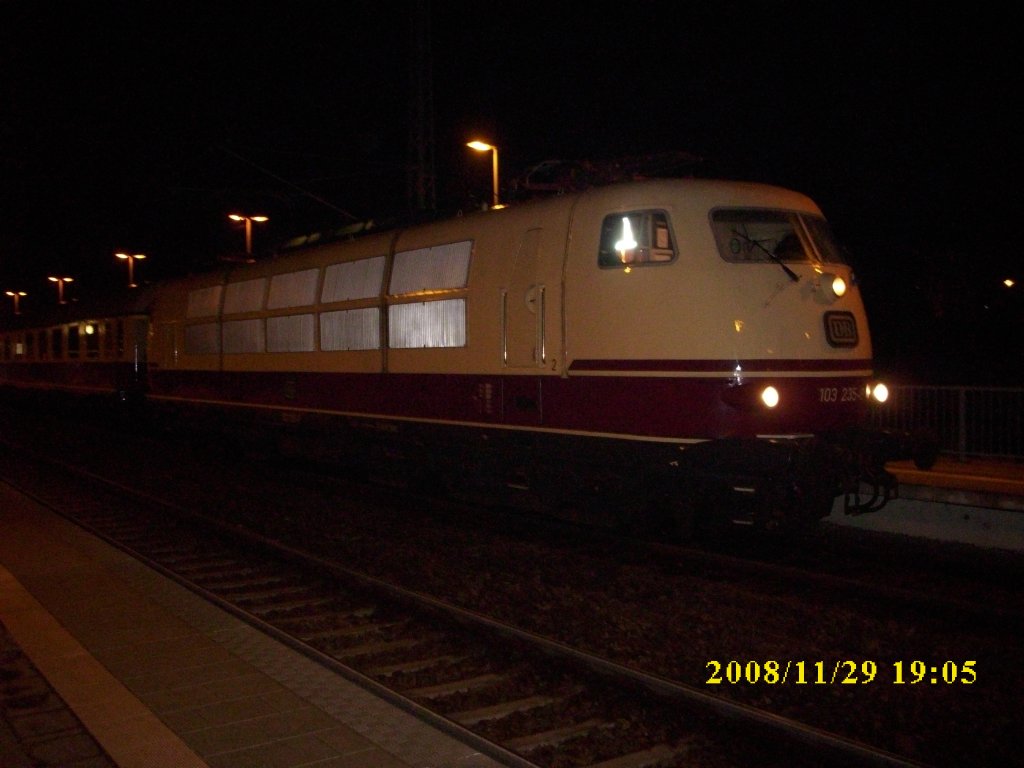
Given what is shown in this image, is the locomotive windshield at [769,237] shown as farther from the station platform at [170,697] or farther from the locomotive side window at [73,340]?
the locomotive side window at [73,340]

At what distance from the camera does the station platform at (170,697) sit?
4.60m

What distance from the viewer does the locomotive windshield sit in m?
8.74

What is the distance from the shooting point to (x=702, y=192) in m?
8.92

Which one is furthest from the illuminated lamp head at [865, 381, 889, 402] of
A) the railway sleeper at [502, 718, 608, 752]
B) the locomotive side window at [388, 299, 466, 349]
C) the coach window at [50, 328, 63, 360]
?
the coach window at [50, 328, 63, 360]

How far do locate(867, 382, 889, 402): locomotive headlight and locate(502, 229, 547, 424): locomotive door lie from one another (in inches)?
121

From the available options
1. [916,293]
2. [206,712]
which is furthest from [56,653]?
[916,293]

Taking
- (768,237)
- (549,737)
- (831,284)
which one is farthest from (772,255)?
(549,737)

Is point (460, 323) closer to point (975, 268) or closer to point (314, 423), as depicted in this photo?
point (314, 423)

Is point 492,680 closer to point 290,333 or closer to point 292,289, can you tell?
point 290,333

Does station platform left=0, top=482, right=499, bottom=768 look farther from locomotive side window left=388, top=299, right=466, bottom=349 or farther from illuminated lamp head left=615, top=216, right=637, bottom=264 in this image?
illuminated lamp head left=615, top=216, right=637, bottom=264

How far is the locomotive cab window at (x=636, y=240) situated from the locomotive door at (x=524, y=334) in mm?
905

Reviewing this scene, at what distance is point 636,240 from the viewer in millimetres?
8836

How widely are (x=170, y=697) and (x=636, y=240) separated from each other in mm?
5409
